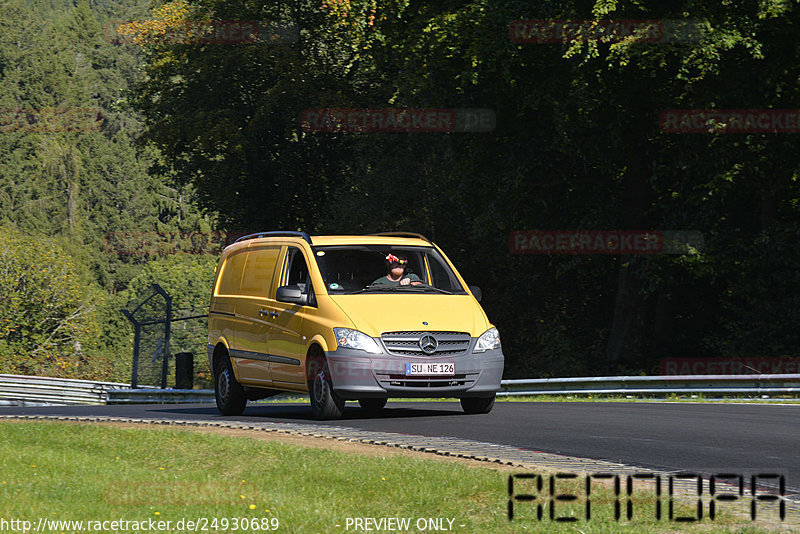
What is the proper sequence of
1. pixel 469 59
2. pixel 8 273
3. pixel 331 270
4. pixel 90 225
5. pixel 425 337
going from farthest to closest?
pixel 90 225, pixel 8 273, pixel 469 59, pixel 331 270, pixel 425 337

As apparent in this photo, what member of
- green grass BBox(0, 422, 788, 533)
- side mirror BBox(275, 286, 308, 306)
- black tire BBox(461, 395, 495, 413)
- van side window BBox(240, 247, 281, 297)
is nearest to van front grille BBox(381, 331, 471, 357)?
side mirror BBox(275, 286, 308, 306)

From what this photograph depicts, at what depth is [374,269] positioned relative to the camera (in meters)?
16.1

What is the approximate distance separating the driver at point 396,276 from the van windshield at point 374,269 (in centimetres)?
→ 10

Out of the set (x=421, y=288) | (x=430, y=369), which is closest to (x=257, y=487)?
(x=430, y=369)

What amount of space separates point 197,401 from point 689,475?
19.4 m

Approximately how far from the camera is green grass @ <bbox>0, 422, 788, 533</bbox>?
25.7 ft

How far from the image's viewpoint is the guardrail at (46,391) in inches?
1439

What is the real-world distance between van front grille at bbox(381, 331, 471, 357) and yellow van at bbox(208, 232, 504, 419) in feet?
0.04

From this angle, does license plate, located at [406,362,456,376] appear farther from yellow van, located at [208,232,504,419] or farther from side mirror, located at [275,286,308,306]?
side mirror, located at [275,286,308,306]

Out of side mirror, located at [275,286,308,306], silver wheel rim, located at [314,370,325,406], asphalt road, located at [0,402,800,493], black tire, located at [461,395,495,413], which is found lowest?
asphalt road, located at [0,402,800,493]

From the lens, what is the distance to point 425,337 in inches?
561

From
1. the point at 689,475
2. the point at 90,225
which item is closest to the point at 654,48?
the point at 689,475

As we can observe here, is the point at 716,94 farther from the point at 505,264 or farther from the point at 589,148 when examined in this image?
the point at 505,264

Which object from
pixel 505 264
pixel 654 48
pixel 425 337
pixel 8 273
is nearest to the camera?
pixel 425 337
